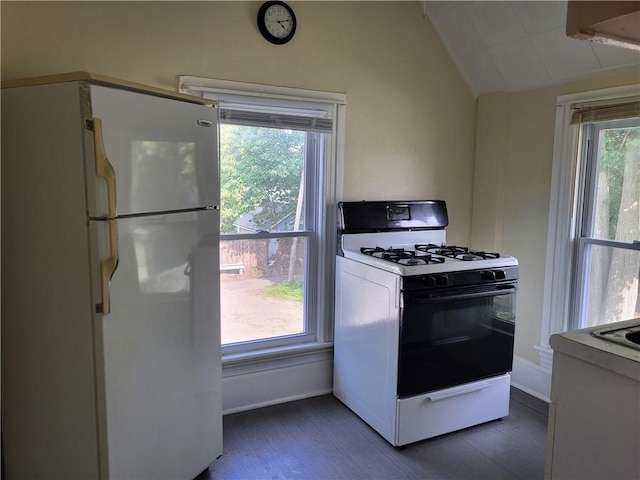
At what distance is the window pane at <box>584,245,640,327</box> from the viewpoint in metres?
2.71

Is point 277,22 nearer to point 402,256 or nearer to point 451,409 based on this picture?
point 402,256

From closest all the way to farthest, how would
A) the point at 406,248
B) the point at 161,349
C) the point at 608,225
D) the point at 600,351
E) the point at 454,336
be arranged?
the point at 600,351
the point at 161,349
the point at 454,336
the point at 608,225
the point at 406,248

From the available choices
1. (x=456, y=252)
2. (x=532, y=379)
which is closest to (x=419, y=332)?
(x=456, y=252)

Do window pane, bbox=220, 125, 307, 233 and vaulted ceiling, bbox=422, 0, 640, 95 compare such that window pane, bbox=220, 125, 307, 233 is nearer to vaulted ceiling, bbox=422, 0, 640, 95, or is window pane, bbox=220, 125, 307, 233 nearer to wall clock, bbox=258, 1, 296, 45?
wall clock, bbox=258, 1, 296, 45

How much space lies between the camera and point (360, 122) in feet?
10.0

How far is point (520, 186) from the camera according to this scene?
3248mm

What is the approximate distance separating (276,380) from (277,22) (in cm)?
210

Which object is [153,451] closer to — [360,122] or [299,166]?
[299,166]

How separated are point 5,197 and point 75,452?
1003 mm

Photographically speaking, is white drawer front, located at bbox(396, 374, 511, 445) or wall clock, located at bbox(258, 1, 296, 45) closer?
white drawer front, located at bbox(396, 374, 511, 445)

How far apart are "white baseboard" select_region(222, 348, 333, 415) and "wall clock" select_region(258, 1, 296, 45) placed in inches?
73.2

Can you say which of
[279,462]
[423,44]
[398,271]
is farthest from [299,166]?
[279,462]

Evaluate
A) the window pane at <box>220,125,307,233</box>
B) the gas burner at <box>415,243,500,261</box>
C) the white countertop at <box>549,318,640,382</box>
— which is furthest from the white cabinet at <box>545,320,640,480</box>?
the window pane at <box>220,125,307,233</box>

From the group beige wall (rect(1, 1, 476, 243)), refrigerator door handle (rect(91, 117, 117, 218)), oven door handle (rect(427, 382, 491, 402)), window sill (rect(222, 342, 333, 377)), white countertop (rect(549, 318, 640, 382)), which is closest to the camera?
white countertop (rect(549, 318, 640, 382))
